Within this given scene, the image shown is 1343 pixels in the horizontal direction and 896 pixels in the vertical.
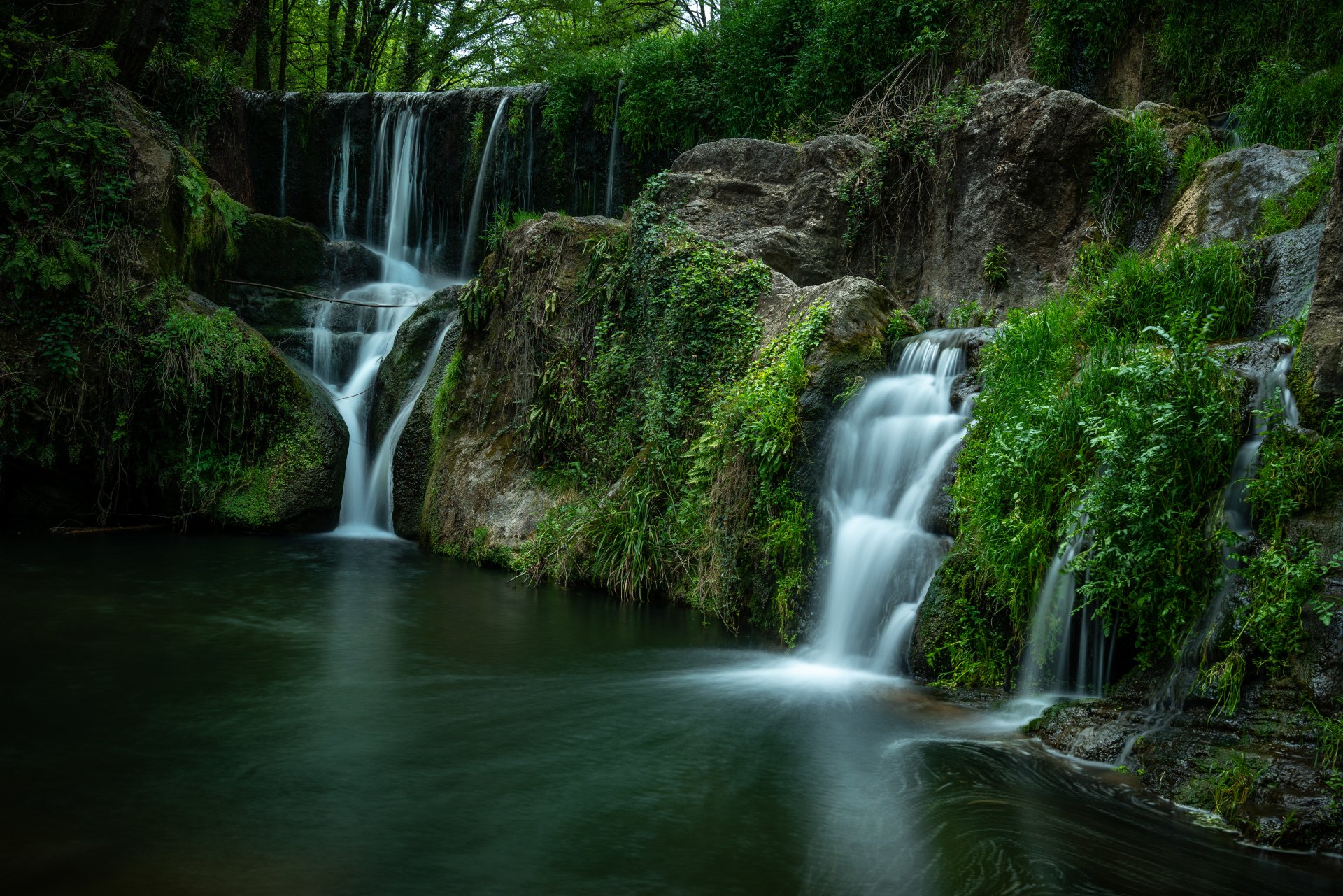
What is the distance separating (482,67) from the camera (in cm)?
2314

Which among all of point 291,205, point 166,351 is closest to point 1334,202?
point 166,351

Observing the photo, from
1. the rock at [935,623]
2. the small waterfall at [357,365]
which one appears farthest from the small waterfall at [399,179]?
the rock at [935,623]

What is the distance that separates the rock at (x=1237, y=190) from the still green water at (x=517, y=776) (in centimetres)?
515

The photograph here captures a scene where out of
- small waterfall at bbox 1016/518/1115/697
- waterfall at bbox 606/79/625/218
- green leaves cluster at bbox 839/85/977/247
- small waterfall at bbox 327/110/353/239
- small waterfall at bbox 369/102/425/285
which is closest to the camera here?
small waterfall at bbox 1016/518/1115/697

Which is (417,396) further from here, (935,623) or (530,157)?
(935,623)

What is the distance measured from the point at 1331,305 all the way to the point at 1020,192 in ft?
18.7

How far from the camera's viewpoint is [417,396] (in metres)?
11.9

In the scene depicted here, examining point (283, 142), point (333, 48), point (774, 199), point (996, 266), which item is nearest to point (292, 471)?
point (774, 199)

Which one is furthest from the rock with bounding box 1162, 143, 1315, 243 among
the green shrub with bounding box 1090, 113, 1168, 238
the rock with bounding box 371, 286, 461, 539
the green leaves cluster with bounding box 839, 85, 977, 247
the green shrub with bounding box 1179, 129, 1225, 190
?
the rock with bounding box 371, 286, 461, 539

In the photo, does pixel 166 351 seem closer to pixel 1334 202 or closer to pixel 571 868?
pixel 571 868

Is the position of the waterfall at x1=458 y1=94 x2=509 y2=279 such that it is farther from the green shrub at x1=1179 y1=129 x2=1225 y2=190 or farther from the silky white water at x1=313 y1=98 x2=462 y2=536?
the green shrub at x1=1179 y1=129 x2=1225 y2=190

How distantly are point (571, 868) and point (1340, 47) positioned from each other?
11032 millimetres

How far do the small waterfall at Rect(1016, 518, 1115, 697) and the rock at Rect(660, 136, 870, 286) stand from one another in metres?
5.79

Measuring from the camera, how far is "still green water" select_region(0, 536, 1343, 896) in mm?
3459
